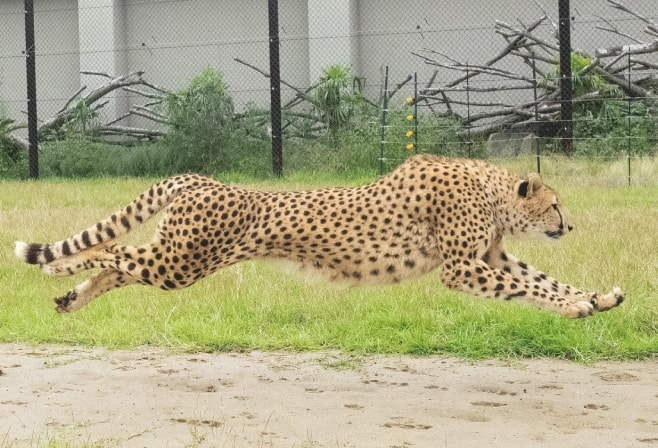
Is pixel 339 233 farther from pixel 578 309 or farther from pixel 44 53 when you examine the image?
pixel 44 53

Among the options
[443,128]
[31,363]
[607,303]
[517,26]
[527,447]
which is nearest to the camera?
[527,447]

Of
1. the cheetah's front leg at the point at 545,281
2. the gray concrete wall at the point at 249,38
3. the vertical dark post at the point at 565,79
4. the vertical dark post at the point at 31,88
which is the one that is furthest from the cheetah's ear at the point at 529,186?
the vertical dark post at the point at 31,88

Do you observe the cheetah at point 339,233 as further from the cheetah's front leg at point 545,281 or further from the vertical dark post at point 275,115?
the vertical dark post at point 275,115

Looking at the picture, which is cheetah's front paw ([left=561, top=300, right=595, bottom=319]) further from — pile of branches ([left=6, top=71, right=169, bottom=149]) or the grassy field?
pile of branches ([left=6, top=71, right=169, bottom=149])

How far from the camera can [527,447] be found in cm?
313

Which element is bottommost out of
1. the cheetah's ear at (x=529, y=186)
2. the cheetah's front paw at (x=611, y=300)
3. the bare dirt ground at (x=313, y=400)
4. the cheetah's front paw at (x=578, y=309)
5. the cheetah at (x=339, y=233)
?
the bare dirt ground at (x=313, y=400)

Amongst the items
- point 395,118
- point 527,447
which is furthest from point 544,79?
point 527,447

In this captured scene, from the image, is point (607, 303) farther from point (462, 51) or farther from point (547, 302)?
point (462, 51)

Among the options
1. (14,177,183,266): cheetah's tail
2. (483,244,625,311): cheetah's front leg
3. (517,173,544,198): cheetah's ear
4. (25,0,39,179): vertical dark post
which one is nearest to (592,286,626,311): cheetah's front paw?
(483,244,625,311): cheetah's front leg

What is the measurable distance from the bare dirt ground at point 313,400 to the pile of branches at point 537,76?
5.76 m

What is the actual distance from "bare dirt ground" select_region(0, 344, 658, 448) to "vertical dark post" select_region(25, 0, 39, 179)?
639 centimetres

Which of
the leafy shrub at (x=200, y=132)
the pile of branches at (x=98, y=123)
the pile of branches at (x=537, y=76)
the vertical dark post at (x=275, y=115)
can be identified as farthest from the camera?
the pile of branches at (x=98, y=123)

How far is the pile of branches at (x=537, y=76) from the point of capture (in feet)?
32.5

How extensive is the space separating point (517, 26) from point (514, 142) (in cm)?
146
